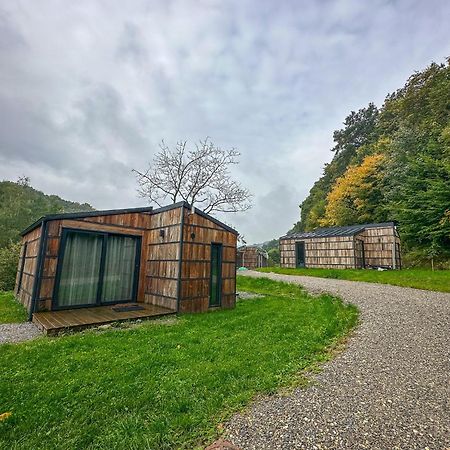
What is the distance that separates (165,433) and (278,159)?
72.6 ft

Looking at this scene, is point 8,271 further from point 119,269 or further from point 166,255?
point 166,255

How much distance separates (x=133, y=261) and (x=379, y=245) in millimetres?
16066

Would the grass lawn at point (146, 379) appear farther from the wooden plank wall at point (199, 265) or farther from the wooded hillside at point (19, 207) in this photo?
the wooded hillside at point (19, 207)

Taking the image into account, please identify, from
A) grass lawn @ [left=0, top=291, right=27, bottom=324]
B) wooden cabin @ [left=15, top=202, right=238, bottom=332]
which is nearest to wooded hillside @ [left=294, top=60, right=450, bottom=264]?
wooden cabin @ [left=15, top=202, right=238, bottom=332]

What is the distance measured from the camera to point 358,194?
898 inches

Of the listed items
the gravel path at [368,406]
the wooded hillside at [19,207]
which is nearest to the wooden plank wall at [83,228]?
the gravel path at [368,406]

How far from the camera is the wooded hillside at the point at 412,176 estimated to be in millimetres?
14531

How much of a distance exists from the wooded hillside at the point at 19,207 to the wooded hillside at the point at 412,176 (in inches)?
1287

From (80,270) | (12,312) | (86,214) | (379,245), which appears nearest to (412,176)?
(379,245)

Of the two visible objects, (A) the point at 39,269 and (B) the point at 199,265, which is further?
(B) the point at 199,265

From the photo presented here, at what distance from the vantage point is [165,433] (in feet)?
6.63

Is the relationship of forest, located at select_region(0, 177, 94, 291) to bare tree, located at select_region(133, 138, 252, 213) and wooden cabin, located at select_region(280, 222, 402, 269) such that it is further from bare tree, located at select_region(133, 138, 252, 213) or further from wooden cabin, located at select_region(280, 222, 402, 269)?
wooden cabin, located at select_region(280, 222, 402, 269)

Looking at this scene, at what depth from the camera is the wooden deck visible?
489 centimetres

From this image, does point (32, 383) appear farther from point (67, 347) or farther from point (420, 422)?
point (420, 422)
